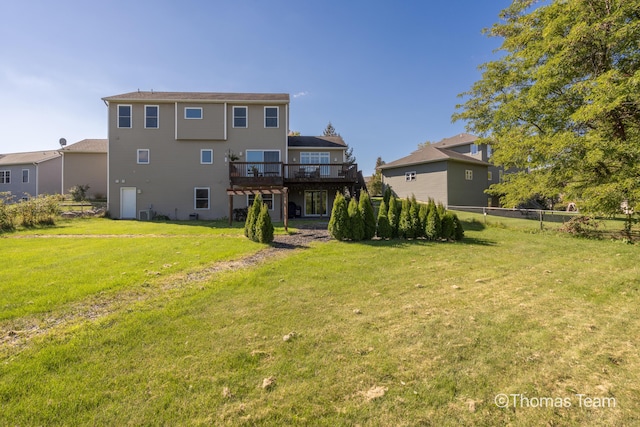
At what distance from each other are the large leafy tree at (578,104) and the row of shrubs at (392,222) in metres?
3.26

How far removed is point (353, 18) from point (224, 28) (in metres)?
5.21

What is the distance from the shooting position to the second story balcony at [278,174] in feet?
51.9

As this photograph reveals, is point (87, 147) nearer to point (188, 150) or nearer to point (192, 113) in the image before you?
point (188, 150)

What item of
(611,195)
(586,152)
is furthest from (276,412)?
(586,152)

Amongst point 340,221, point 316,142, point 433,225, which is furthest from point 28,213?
point 433,225

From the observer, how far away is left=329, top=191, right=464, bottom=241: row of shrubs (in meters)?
9.52

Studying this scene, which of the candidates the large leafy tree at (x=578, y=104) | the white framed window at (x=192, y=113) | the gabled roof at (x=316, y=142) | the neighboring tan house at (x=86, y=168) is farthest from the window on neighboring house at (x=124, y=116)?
the large leafy tree at (x=578, y=104)

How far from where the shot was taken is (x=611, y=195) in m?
7.07

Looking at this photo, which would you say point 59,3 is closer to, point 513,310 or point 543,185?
point 513,310

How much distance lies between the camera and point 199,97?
17.8m

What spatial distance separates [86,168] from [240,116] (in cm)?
1432

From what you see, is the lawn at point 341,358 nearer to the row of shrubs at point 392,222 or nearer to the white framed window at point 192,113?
the row of shrubs at point 392,222

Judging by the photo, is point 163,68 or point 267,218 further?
point 163,68

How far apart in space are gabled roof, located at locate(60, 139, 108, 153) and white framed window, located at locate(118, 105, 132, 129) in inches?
246
